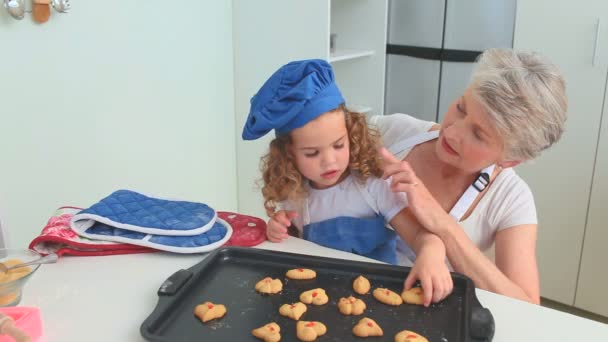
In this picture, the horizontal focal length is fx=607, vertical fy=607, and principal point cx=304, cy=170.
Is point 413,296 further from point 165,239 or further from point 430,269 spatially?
point 165,239

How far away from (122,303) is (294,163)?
48 cm

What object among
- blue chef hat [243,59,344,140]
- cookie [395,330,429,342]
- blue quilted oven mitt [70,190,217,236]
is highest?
blue chef hat [243,59,344,140]

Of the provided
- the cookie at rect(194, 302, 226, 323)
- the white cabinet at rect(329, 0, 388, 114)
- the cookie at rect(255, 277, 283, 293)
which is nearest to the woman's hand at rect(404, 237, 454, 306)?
the cookie at rect(255, 277, 283, 293)

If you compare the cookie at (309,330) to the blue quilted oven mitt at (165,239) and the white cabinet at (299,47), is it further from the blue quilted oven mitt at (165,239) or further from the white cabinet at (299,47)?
the white cabinet at (299,47)

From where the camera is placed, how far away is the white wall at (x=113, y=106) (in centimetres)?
190

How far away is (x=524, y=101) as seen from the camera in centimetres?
127

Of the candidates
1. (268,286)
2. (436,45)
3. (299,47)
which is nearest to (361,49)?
(436,45)

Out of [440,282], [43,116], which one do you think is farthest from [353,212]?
[43,116]

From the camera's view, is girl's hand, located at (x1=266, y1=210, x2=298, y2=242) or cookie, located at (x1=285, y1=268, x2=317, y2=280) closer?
cookie, located at (x1=285, y1=268, x2=317, y2=280)

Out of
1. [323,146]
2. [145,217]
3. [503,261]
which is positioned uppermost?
[323,146]

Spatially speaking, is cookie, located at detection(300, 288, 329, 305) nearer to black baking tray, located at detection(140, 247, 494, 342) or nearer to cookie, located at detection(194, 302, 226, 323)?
black baking tray, located at detection(140, 247, 494, 342)

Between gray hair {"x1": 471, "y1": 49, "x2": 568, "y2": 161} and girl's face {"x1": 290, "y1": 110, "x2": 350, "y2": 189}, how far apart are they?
0.31 metres

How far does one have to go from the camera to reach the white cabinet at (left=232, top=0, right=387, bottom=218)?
2434 mm

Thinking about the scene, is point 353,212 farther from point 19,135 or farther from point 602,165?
point 602,165
